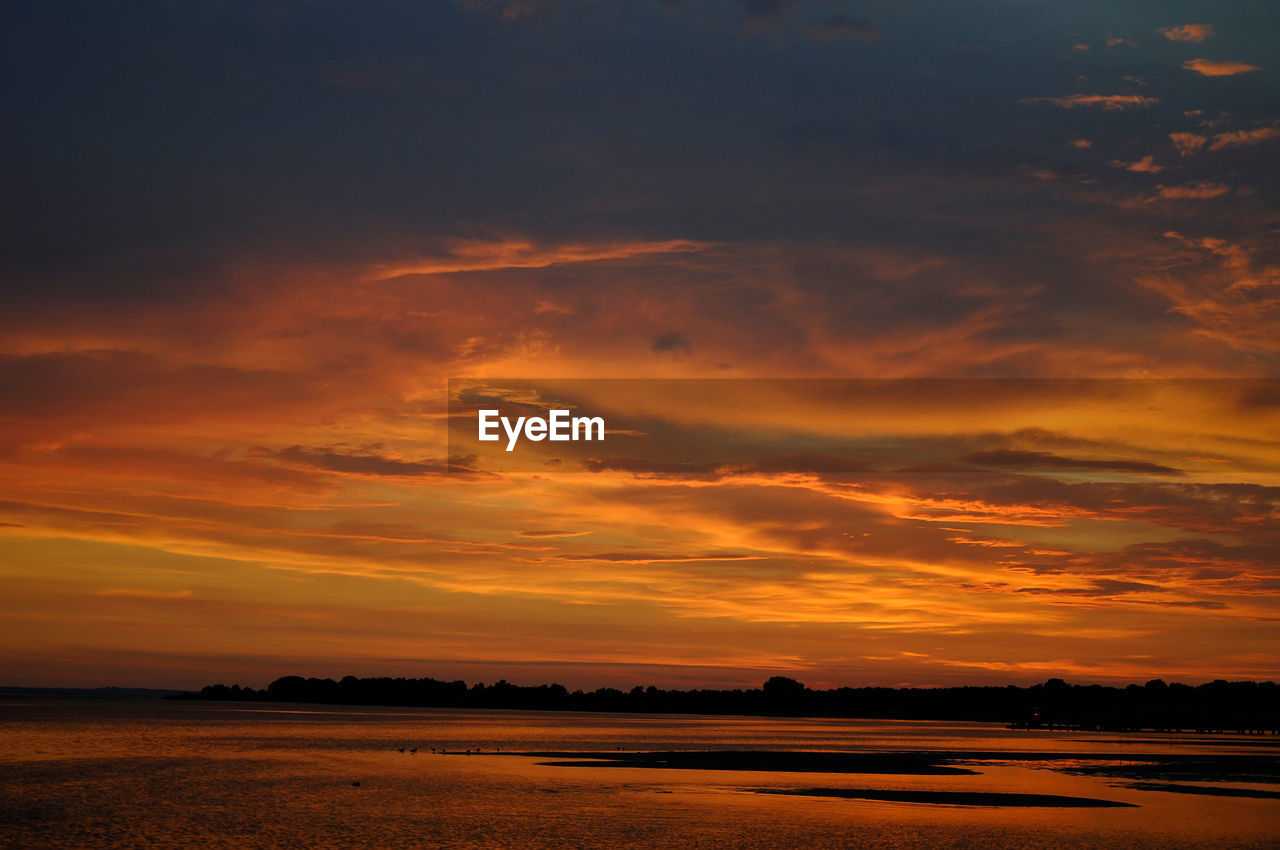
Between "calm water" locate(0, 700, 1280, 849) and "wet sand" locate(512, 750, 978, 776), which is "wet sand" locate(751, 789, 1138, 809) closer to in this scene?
"calm water" locate(0, 700, 1280, 849)

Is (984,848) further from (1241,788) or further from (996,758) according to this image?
(996,758)

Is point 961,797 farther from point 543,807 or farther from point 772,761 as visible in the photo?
point 772,761

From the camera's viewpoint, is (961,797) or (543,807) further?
(961,797)

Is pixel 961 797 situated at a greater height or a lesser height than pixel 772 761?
greater

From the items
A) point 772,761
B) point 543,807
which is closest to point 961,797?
point 543,807

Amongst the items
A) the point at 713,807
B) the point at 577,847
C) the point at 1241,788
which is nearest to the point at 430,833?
the point at 577,847

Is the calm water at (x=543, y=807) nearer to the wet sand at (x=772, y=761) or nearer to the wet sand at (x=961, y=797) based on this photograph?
the wet sand at (x=961, y=797)

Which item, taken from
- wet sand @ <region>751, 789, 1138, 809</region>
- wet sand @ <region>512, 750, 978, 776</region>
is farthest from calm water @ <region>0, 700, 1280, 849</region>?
wet sand @ <region>512, 750, 978, 776</region>

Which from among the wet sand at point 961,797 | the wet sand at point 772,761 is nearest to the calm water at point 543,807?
the wet sand at point 961,797

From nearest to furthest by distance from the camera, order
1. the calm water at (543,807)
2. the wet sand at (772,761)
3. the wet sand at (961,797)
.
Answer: the calm water at (543,807)
the wet sand at (961,797)
the wet sand at (772,761)

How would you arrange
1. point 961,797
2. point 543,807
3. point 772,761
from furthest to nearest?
point 772,761
point 961,797
point 543,807

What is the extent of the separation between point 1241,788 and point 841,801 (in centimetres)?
3134

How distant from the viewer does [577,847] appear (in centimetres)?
4756

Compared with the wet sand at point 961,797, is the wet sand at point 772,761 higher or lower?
lower
